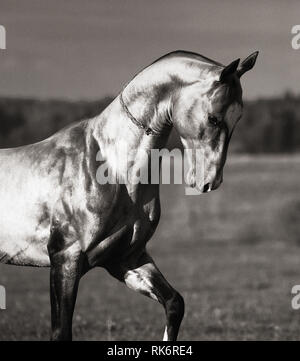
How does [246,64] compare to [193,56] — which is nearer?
[246,64]

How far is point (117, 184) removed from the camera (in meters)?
4.80

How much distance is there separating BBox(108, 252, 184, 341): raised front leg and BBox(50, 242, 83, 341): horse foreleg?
45 cm

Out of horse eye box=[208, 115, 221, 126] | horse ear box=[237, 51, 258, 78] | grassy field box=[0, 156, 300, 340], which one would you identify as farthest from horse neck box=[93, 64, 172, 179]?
grassy field box=[0, 156, 300, 340]

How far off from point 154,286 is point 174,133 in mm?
1065

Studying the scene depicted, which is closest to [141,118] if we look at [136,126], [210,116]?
[136,126]

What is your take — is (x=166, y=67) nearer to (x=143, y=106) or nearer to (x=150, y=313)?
(x=143, y=106)

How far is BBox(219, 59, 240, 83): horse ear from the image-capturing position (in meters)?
4.38

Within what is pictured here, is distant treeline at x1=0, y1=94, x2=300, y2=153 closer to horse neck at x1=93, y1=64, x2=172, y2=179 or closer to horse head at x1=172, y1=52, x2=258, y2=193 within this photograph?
horse neck at x1=93, y1=64, x2=172, y2=179

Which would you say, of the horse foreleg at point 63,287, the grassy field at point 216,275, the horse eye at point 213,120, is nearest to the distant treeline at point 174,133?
the horse eye at point 213,120

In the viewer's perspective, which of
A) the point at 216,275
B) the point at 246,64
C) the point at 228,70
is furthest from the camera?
the point at 216,275

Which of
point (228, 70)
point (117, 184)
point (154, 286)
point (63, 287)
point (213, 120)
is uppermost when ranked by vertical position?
point (228, 70)

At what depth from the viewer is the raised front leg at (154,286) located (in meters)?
5.11

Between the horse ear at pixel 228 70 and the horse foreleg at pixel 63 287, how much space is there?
4.63ft

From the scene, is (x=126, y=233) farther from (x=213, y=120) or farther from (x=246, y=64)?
(x=246, y=64)
